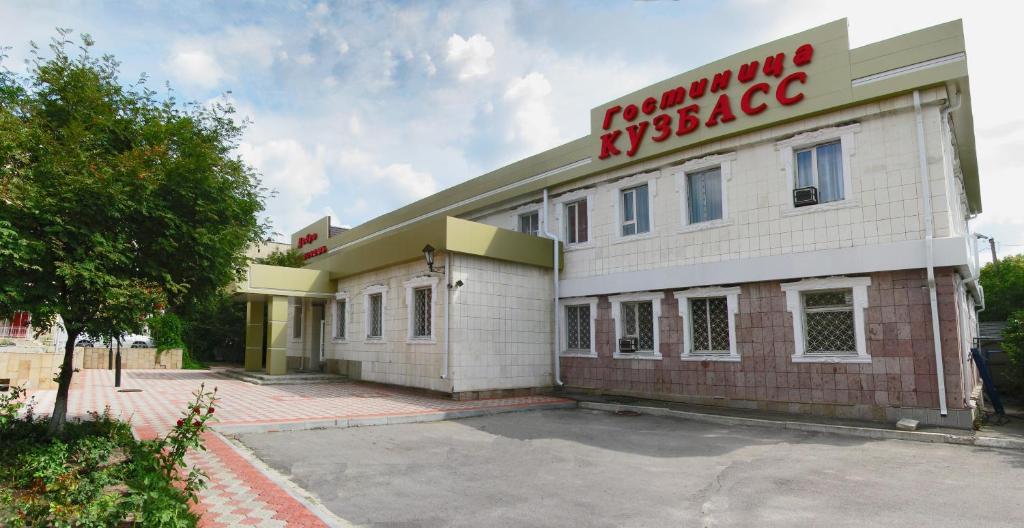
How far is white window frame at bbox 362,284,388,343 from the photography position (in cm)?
1603

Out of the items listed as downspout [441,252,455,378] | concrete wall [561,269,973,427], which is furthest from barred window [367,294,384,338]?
concrete wall [561,269,973,427]

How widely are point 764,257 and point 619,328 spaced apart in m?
3.87

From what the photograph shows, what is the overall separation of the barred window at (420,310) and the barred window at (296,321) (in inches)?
309

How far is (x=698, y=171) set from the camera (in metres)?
13.1

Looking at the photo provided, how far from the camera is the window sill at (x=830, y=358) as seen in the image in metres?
10.4

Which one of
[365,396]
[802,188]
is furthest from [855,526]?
[365,396]

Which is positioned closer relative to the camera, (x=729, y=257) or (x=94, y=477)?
(x=94, y=477)

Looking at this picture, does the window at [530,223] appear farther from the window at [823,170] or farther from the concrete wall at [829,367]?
the window at [823,170]

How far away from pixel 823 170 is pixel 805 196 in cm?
66

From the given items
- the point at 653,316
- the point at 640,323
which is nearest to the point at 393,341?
the point at 640,323

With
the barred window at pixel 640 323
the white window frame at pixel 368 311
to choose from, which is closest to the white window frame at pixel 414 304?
the white window frame at pixel 368 311

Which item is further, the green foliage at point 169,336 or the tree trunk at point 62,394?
the green foliage at point 169,336

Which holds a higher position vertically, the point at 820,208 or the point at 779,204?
the point at 779,204

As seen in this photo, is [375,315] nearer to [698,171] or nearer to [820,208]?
[698,171]
